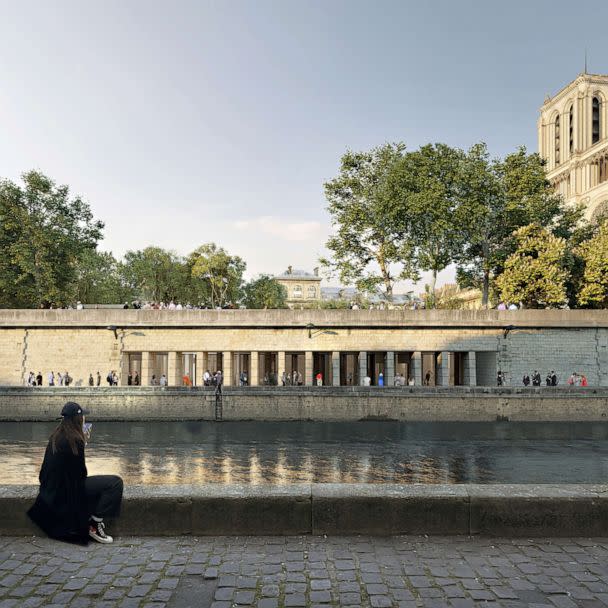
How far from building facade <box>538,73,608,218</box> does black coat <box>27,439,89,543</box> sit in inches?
2810

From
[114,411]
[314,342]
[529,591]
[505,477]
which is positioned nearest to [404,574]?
[529,591]

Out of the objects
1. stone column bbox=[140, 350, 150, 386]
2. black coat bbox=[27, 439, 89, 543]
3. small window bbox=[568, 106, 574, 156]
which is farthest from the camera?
small window bbox=[568, 106, 574, 156]

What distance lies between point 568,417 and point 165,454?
20450 mm

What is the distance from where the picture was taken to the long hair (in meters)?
5.25

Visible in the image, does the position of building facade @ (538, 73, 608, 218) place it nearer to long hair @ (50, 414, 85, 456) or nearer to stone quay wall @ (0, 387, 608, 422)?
stone quay wall @ (0, 387, 608, 422)

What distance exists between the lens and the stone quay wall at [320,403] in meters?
30.3

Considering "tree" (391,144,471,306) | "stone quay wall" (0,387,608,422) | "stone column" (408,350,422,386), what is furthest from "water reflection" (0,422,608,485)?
"tree" (391,144,471,306)

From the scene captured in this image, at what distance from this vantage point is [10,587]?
14.2ft

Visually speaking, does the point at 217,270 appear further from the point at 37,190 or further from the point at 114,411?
the point at 114,411

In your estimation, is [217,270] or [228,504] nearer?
[228,504]

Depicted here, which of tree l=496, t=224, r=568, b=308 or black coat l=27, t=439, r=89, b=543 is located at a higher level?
tree l=496, t=224, r=568, b=308

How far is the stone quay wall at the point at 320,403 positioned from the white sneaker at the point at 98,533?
1004 inches

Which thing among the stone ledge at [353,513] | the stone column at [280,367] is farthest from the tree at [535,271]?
the stone ledge at [353,513]

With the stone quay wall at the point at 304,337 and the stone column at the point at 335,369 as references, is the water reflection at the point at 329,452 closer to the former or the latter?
the stone column at the point at 335,369
